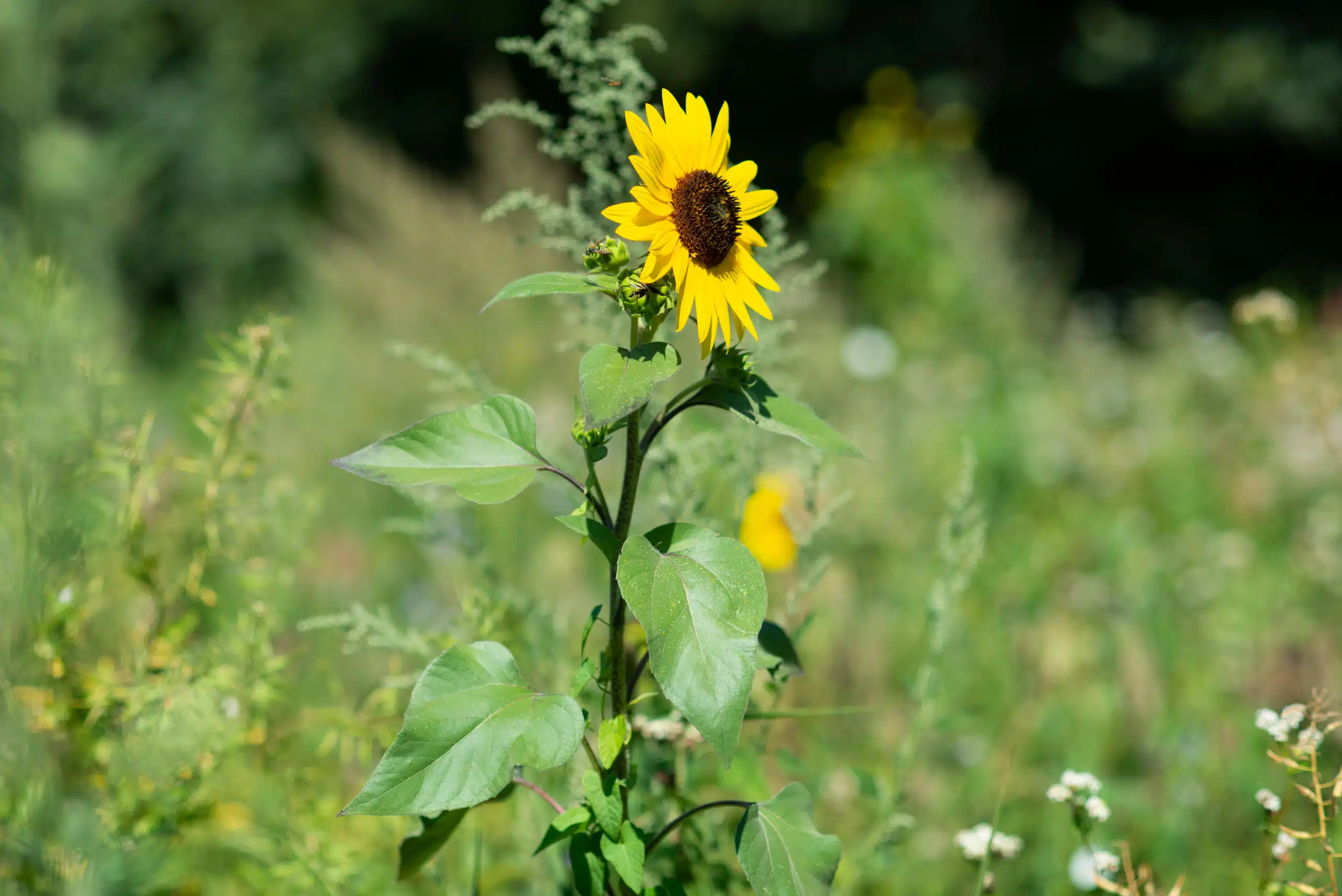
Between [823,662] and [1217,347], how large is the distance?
2.55 metres

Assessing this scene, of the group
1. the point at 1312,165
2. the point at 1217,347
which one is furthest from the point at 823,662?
the point at 1312,165

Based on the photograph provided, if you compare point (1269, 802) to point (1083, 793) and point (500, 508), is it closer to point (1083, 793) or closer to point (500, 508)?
point (1083, 793)

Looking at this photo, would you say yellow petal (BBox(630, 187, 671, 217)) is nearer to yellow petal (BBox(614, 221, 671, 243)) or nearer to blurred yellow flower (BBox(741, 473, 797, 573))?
yellow petal (BBox(614, 221, 671, 243))

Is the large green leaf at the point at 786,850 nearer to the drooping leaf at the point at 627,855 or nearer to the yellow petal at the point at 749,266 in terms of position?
the drooping leaf at the point at 627,855

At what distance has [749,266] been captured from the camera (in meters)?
0.82

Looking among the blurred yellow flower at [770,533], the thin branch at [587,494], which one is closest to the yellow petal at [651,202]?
the thin branch at [587,494]

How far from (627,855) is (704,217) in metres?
0.49

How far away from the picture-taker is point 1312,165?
30.2 feet

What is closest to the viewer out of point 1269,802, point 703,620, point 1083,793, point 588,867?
point 703,620

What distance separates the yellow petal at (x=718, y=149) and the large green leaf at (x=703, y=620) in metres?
0.29

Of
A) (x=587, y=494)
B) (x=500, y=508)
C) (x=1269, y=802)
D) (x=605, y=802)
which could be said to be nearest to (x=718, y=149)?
(x=587, y=494)

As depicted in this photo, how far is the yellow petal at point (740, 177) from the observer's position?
2.70 ft

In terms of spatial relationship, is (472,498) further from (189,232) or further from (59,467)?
(189,232)

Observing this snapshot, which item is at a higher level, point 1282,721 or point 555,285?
point 1282,721
